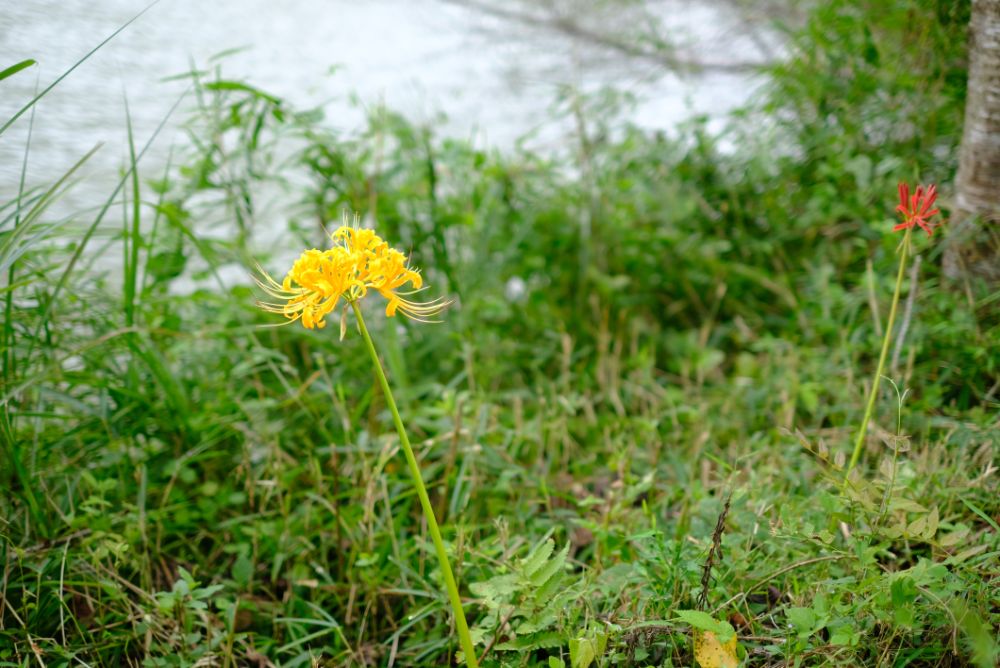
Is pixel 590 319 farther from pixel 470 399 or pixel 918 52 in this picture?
pixel 918 52

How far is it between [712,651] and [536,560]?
0.31 meters

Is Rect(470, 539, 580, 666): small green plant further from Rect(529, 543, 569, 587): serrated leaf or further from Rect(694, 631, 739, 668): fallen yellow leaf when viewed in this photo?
Rect(694, 631, 739, 668): fallen yellow leaf

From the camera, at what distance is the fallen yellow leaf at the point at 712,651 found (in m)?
1.14

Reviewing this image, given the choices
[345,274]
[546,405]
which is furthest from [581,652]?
→ [546,405]

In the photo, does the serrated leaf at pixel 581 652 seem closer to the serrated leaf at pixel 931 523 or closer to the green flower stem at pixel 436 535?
the green flower stem at pixel 436 535

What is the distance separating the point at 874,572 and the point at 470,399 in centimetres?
112

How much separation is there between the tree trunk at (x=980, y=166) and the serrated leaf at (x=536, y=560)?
1316mm

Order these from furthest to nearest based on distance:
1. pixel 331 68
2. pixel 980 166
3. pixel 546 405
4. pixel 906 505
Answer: pixel 331 68
pixel 546 405
pixel 980 166
pixel 906 505

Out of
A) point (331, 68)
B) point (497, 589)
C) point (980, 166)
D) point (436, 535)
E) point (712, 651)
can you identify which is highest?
point (331, 68)

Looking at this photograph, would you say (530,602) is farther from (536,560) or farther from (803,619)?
(803,619)

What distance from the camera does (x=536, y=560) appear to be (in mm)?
1192

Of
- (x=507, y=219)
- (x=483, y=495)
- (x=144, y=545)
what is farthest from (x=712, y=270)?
(x=144, y=545)

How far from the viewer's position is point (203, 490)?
1.68 m

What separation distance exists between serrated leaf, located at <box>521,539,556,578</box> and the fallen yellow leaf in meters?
0.27
